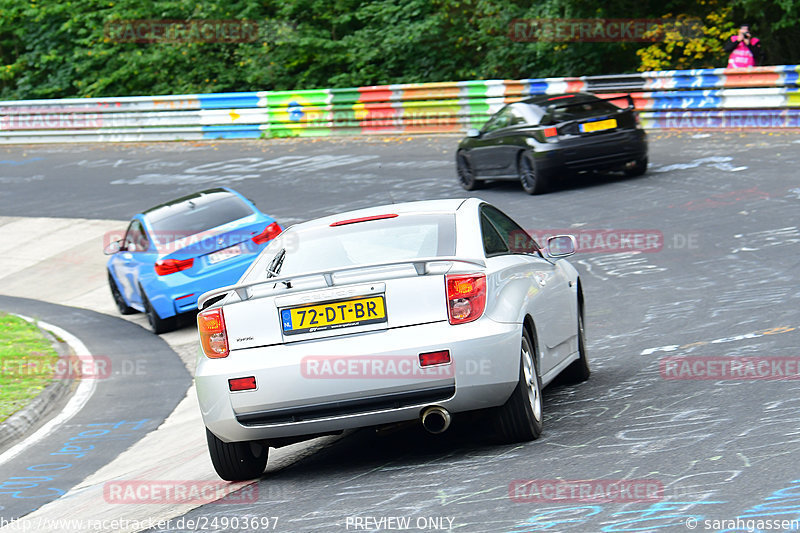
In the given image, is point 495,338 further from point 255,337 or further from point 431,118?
point 431,118

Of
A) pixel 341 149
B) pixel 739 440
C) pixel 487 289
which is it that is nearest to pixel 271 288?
pixel 487 289

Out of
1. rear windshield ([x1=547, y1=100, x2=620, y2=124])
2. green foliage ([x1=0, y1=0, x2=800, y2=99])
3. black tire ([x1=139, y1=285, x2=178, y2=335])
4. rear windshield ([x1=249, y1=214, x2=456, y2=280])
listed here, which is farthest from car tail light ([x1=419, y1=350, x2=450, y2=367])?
green foliage ([x1=0, y1=0, x2=800, y2=99])

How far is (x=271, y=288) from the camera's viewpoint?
21.3 ft

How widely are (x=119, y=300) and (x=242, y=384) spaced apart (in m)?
10.1

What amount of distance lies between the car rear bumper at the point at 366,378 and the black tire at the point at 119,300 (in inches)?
389

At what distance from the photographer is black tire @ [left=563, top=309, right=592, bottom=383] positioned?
8.40 metres

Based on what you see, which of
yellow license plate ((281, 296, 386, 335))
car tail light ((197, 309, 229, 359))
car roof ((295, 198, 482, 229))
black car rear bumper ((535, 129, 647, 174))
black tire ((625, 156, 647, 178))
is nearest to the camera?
yellow license plate ((281, 296, 386, 335))

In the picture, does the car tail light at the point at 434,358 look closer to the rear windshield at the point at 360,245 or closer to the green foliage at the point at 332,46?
the rear windshield at the point at 360,245

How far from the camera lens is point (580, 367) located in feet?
27.7

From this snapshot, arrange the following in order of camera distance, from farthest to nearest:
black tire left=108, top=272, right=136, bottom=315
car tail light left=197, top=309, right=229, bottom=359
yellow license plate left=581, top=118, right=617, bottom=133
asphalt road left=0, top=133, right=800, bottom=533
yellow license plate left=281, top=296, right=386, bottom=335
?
yellow license plate left=581, top=118, right=617, bottom=133 → black tire left=108, top=272, right=136, bottom=315 → car tail light left=197, top=309, right=229, bottom=359 → yellow license plate left=281, top=296, right=386, bottom=335 → asphalt road left=0, top=133, right=800, bottom=533

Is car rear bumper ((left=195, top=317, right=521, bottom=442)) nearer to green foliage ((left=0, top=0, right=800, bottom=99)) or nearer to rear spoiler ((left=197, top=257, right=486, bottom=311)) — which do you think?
rear spoiler ((left=197, top=257, right=486, bottom=311))

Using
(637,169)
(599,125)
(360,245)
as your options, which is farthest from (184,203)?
(360,245)

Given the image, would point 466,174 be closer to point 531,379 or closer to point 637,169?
point 637,169

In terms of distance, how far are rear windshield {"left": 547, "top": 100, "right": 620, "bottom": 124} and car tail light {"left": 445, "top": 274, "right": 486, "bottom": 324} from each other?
12016mm
